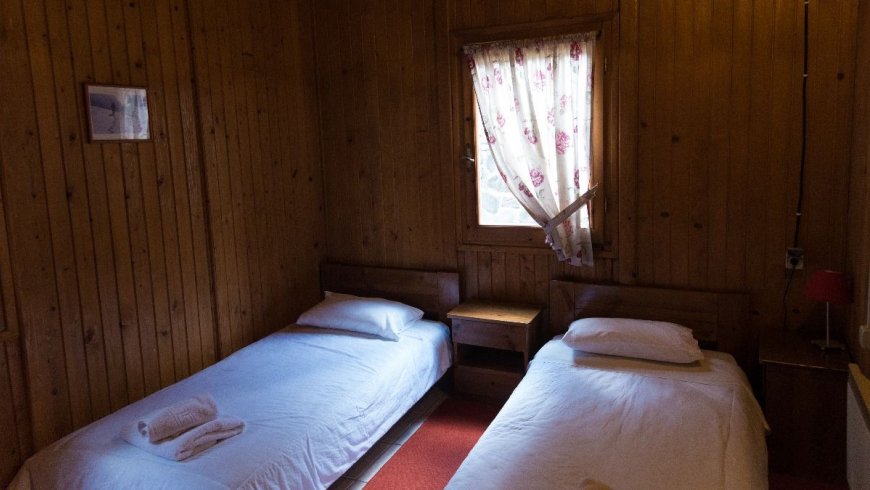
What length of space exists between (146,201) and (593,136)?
2.24 metres

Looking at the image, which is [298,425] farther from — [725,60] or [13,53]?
[725,60]

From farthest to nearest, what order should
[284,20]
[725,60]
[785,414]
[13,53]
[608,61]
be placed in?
1. [284,20]
2. [608,61]
3. [725,60]
4. [785,414]
5. [13,53]

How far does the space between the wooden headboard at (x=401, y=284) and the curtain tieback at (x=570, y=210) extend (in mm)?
683

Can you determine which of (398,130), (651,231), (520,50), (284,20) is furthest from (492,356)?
(284,20)

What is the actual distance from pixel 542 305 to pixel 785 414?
1.31 meters

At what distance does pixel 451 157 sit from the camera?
3.69 m

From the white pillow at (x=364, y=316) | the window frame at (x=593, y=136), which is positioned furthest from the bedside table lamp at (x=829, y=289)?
the white pillow at (x=364, y=316)

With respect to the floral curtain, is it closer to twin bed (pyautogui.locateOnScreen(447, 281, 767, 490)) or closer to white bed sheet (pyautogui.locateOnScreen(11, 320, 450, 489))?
twin bed (pyautogui.locateOnScreen(447, 281, 767, 490))

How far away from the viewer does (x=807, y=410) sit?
268cm


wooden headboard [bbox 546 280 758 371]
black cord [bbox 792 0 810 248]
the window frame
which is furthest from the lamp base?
the window frame

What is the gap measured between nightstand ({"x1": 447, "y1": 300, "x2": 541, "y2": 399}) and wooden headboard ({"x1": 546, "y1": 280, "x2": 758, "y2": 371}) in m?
0.18

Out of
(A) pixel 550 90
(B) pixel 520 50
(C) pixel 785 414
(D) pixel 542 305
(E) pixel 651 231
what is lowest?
(C) pixel 785 414

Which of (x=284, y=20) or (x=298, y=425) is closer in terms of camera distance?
(x=298, y=425)

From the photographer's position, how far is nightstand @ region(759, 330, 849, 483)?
8.62 feet
